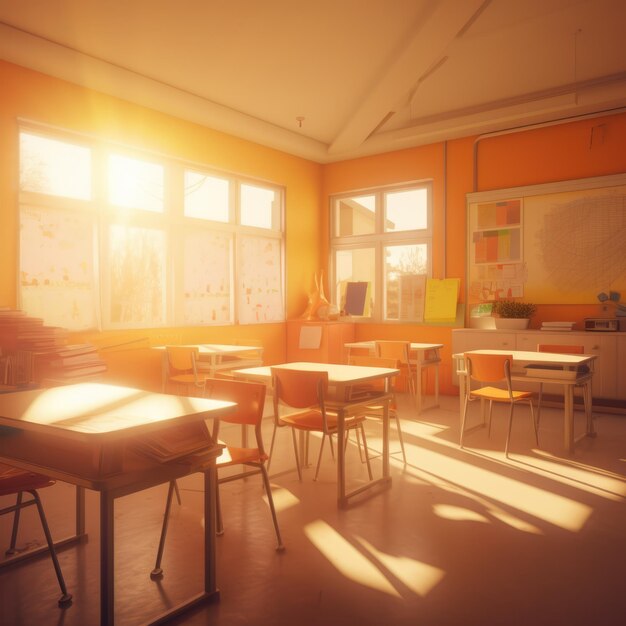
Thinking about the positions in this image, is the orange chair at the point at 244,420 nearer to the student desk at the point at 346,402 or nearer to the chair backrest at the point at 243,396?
the chair backrest at the point at 243,396

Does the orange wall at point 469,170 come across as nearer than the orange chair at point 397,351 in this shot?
No

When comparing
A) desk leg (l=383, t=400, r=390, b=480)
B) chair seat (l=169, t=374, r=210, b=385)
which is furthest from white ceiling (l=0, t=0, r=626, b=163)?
desk leg (l=383, t=400, r=390, b=480)

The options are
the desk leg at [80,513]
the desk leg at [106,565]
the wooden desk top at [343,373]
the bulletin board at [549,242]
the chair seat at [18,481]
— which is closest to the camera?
the desk leg at [106,565]

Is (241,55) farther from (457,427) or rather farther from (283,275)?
(457,427)

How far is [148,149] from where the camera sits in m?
6.54

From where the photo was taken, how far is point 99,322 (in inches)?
239

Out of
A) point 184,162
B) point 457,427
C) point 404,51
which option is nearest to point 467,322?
point 457,427

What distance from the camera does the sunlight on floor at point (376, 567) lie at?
8.00ft

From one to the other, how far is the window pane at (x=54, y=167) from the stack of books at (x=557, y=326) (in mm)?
5309

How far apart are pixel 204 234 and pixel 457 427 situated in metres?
3.89

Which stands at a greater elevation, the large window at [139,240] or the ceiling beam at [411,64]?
the ceiling beam at [411,64]

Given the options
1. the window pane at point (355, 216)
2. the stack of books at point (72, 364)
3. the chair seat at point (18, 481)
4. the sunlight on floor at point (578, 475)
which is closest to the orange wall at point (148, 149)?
the window pane at point (355, 216)

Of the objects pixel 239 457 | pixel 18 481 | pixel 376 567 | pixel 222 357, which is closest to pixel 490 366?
pixel 376 567

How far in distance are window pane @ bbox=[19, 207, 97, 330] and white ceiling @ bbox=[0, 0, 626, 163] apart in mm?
1447
